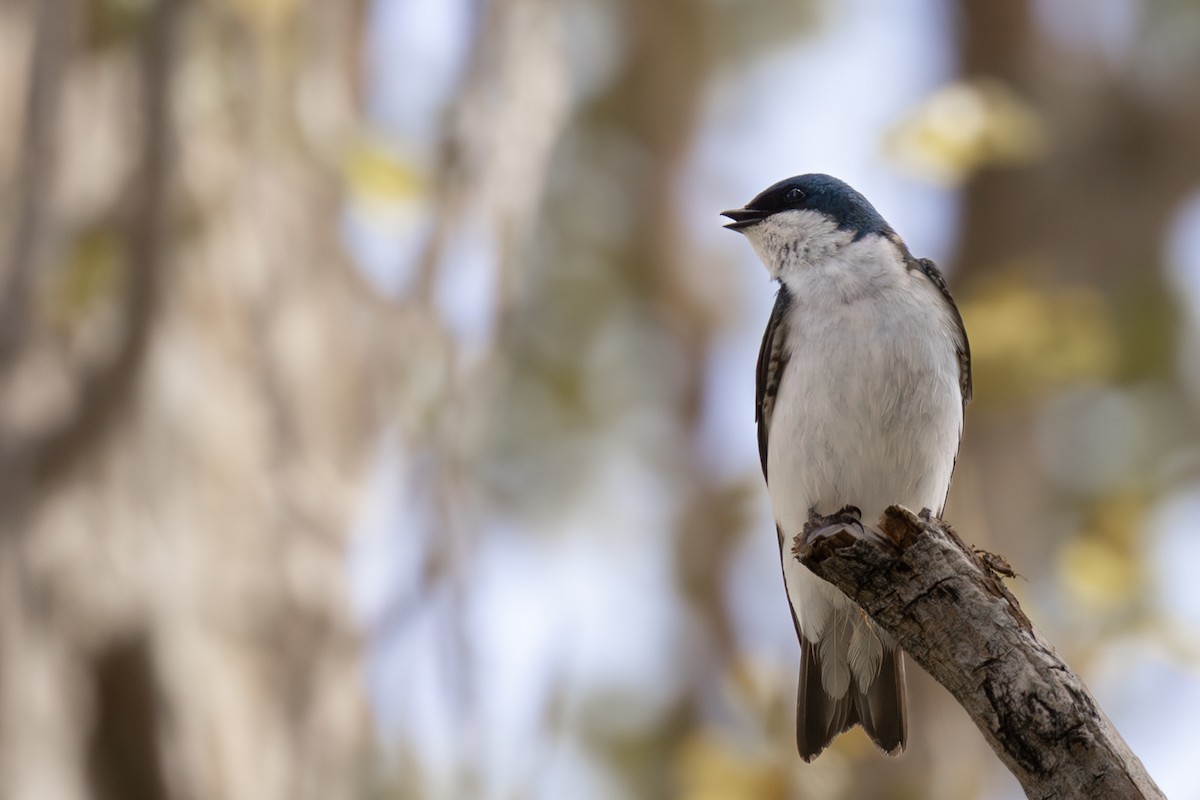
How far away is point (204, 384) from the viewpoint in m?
5.00

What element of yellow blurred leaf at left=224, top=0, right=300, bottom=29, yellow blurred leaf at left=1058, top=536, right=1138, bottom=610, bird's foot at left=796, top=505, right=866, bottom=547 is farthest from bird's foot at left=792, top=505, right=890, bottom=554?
yellow blurred leaf at left=1058, top=536, right=1138, bottom=610

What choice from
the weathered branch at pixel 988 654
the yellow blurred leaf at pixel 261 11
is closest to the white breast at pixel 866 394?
the weathered branch at pixel 988 654

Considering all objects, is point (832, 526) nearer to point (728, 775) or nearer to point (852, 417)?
point (852, 417)

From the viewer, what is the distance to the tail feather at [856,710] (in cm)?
404

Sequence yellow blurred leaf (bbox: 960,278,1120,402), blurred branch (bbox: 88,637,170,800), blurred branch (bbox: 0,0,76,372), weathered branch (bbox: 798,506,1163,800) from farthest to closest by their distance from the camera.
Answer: yellow blurred leaf (bbox: 960,278,1120,402) < blurred branch (bbox: 88,637,170,800) < blurred branch (bbox: 0,0,76,372) < weathered branch (bbox: 798,506,1163,800)

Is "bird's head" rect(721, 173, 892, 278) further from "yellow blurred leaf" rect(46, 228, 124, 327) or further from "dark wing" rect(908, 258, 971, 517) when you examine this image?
"yellow blurred leaf" rect(46, 228, 124, 327)

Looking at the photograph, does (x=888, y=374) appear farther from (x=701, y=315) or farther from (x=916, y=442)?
(x=701, y=315)

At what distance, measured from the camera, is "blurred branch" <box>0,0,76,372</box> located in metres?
3.51

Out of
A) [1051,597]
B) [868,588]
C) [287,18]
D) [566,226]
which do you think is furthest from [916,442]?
[566,226]

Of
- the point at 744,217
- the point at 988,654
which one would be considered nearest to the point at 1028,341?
the point at 744,217

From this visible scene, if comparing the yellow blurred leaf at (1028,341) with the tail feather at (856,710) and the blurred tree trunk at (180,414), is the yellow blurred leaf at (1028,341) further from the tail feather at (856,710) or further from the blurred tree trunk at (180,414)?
the blurred tree trunk at (180,414)

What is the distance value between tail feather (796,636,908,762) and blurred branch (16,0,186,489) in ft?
7.79

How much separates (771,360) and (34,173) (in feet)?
7.52

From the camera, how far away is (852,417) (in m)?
3.97
